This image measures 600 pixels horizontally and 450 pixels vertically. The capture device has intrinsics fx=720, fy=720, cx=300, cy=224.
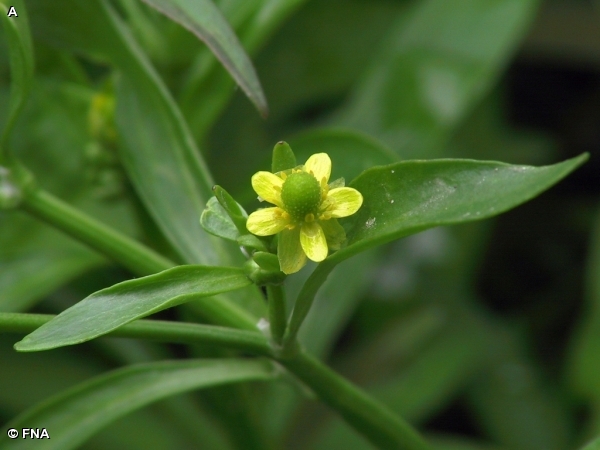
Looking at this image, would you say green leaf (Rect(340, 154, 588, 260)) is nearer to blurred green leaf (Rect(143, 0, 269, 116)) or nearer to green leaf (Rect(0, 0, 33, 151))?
blurred green leaf (Rect(143, 0, 269, 116))

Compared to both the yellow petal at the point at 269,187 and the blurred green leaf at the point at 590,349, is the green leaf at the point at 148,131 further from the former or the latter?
the blurred green leaf at the point at 590,349

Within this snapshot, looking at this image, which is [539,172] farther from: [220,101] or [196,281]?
[220,101]

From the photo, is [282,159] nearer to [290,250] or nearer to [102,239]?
[290,250]

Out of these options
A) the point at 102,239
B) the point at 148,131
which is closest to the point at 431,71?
the point at 148,131

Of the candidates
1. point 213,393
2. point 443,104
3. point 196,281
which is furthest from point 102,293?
point 443,104

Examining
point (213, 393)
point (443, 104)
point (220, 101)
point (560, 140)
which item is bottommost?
point (560, 140)

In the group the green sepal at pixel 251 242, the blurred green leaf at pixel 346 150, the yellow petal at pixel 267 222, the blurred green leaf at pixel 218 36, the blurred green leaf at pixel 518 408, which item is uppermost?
the blurred green leaf at pixel 218 36

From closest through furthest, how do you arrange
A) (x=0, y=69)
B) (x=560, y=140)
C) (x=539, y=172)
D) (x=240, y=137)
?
(x=539, y=172)
(x=0, y=69)
(x=240, y=137)
(x=560, y=140)
